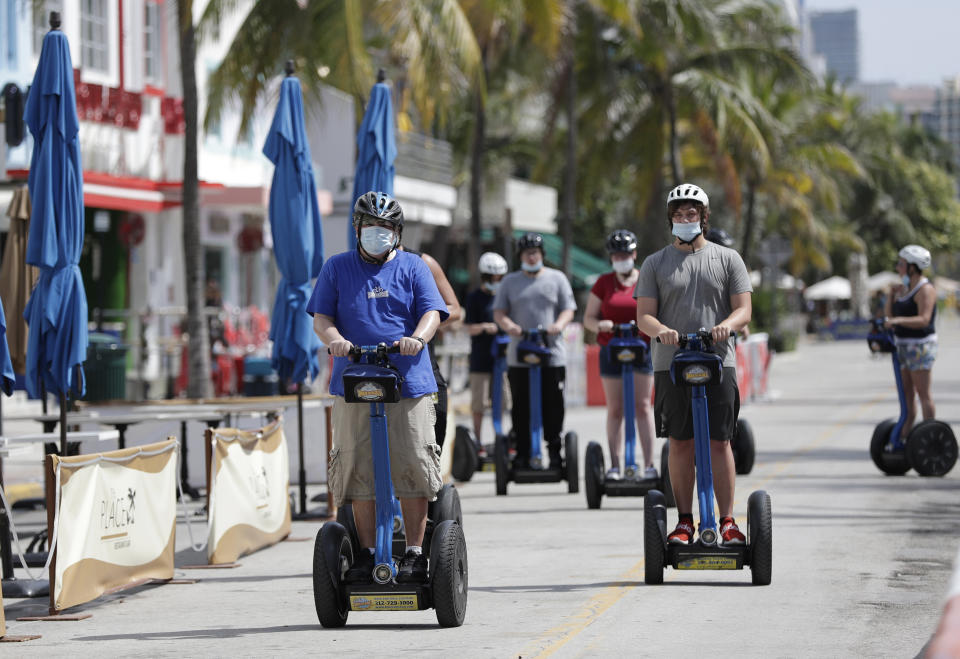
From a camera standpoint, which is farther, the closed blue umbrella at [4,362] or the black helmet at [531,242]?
the black helmet at [531,242]

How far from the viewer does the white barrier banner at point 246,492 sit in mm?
11094

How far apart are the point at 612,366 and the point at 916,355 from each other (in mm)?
3470

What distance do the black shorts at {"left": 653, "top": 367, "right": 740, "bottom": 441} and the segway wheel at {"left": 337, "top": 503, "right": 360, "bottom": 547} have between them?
1.81 metres

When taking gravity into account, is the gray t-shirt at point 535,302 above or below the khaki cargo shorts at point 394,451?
above

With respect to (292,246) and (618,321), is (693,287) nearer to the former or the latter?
(618,321)

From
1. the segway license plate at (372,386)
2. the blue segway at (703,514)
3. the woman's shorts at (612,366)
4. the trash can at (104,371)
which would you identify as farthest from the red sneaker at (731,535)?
the trash can at (104,371)

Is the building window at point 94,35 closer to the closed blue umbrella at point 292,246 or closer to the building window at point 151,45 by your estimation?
the building window at point 151,45

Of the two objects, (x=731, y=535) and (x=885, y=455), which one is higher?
(x=885, y=455)

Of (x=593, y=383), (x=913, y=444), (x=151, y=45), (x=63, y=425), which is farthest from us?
(x=151, y=45)

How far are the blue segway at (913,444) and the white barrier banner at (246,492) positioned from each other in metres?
5.65

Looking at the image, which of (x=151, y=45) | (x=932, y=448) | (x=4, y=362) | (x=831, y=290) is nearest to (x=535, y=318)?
(x=932, y=448)

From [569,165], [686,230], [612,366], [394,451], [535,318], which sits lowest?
[394,451]

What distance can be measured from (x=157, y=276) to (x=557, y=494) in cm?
1749

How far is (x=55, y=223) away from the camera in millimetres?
10773
